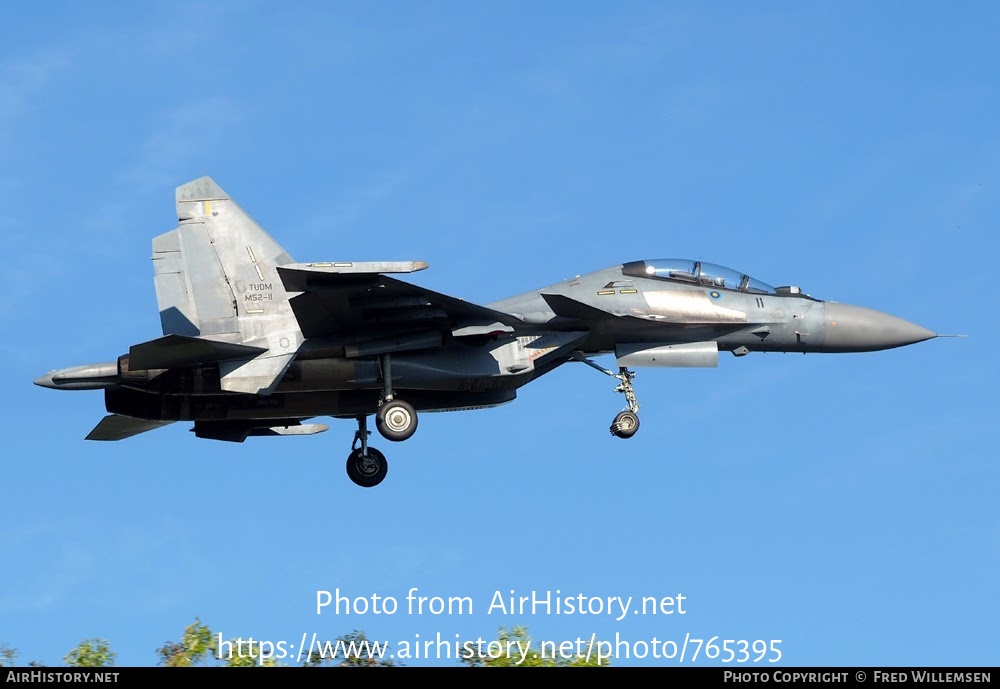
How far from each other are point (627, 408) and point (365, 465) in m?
4.64

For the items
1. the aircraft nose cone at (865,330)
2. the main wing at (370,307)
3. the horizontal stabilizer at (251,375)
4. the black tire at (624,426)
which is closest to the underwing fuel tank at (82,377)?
the horizontal stabilizer at (251,375)

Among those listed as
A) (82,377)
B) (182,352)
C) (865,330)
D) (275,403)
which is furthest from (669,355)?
(82,377)

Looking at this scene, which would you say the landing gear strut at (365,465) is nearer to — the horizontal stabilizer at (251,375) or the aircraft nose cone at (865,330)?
the horizontal stabilizer at (251,375)

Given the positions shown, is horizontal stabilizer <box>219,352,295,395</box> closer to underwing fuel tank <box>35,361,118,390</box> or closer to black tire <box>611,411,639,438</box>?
underwing fuel tank <box>35,361,118,390</box>

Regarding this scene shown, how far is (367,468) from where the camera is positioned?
25094 mm

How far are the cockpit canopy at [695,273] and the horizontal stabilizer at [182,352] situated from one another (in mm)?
6289

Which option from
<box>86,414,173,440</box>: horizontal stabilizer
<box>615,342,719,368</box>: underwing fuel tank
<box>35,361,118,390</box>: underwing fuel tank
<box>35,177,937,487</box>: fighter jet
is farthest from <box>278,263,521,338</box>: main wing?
<box>86,414,173,440</box>: horizontal stabilizer

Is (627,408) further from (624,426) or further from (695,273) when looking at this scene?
(695,273)

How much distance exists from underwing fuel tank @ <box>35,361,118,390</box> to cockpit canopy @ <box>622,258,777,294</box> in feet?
27.1

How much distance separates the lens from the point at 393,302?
22.0m

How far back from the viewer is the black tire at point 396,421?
22641 millimetres

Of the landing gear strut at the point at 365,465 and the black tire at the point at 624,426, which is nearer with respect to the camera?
the black tire at the point at 624,426

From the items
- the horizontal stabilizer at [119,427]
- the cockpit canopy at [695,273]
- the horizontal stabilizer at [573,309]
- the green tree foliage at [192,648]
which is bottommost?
the green tree foliage at [192,648]

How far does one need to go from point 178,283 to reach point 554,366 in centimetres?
615
